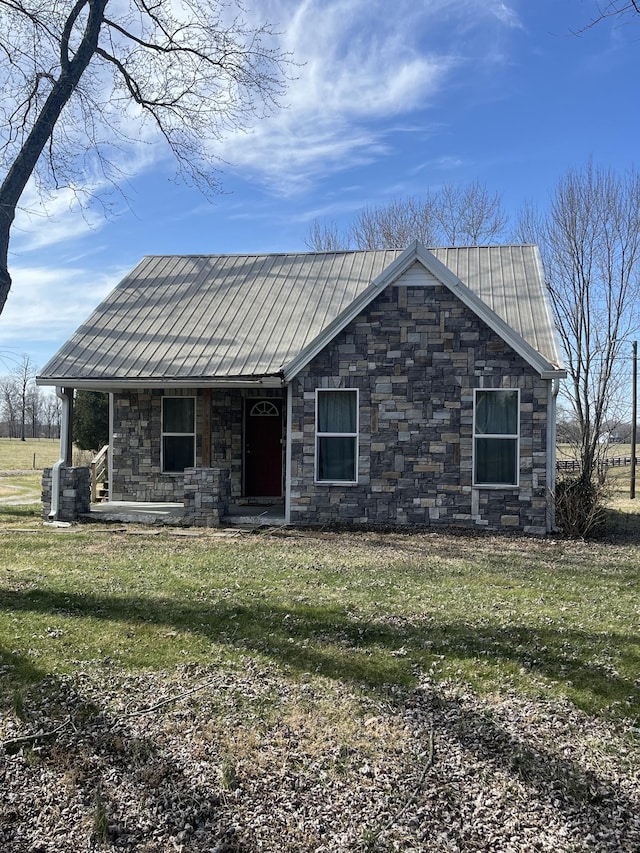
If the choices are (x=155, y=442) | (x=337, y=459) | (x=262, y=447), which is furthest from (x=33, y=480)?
(x=337, y=459)

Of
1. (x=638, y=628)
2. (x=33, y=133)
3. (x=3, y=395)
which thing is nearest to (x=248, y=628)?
(x=638, y=628)

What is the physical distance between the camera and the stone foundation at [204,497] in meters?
12.3

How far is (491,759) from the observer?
3.75 m

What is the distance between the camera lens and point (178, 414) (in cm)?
1460

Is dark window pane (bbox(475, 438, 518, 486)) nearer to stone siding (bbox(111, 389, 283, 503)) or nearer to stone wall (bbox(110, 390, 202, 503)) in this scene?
stone siding (bbox(111, 389, 283, 503))

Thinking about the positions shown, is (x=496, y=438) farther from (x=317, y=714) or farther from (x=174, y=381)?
(x=317, y=714)

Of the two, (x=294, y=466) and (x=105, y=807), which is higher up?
(x=294, y=466)

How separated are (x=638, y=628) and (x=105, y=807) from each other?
462 cm

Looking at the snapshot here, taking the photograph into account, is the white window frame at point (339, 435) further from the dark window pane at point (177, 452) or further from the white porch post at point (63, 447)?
the white porch post at point (63, 447)

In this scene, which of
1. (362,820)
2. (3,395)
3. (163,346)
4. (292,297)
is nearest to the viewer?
(362,820)

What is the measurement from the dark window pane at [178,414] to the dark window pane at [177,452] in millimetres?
190

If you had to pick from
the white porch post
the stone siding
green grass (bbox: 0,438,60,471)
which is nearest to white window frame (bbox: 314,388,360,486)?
the stone siding

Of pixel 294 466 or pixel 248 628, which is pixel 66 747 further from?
pixel 294 466

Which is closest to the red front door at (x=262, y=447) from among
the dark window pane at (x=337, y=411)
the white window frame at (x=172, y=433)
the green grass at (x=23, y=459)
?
the white window frame at (x=172, y=433)
